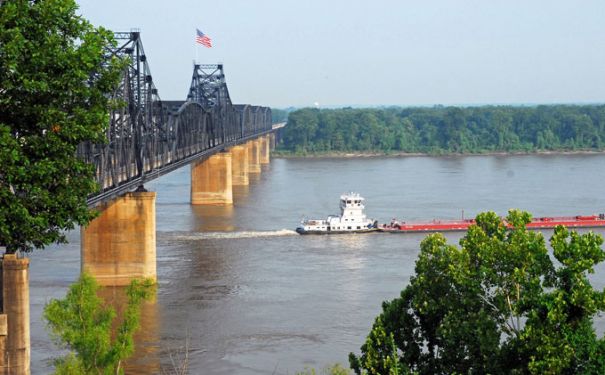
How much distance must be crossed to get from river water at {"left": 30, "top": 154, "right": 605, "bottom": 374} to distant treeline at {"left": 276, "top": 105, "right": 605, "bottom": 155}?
66.1 meters

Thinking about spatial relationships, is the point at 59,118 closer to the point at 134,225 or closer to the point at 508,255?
the point at 508,255

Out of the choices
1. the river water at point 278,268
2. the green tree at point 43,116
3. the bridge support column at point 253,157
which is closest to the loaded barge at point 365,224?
the river water at point 278,268

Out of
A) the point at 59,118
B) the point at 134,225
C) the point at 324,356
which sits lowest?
the point at 324,356

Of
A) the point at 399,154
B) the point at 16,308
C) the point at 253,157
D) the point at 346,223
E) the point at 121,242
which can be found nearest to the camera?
the point at 16,308

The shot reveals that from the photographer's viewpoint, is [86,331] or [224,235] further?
[224,235]

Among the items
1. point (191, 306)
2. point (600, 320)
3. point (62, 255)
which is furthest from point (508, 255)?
point (62, 255)

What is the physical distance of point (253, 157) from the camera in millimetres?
131250

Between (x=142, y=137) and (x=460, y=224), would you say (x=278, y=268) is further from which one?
(x=460, y=224)

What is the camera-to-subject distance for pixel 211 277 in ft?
159

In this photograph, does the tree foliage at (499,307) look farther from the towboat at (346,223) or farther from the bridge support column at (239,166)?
the bridge support column at (239,166)

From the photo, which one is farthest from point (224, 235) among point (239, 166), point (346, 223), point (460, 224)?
point (239, 166)

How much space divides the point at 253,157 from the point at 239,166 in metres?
23.5

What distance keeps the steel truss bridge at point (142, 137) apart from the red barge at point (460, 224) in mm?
13082

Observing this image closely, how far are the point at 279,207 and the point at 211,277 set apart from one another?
31.9 meters
